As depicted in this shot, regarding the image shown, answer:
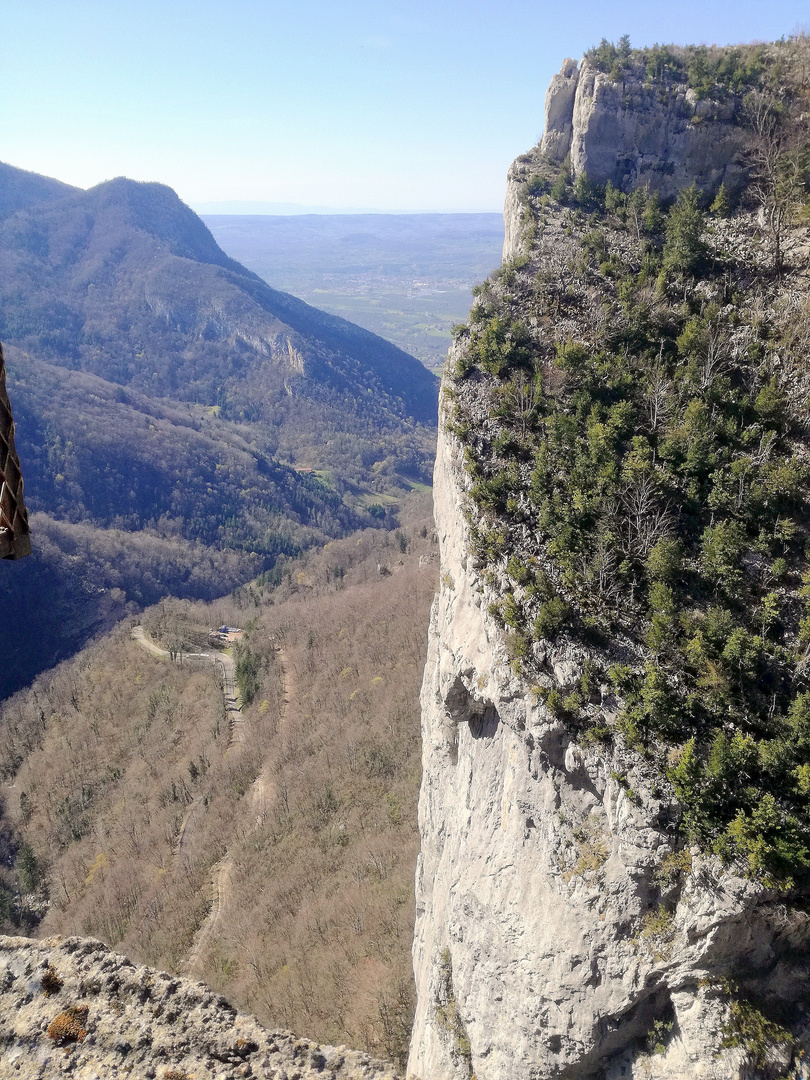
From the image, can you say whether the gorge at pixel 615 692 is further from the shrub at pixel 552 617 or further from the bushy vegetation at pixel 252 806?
the bushy vegetation at pixel 252 806

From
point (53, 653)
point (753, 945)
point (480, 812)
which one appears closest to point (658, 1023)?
point (753, 945)

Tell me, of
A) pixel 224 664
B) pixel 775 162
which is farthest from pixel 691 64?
pixel 224 664

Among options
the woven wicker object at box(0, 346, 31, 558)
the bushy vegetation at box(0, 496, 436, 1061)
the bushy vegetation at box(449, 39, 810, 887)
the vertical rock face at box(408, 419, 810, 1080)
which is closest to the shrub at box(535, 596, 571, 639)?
the bushy vegetation at box(449, 39, 810, 887)

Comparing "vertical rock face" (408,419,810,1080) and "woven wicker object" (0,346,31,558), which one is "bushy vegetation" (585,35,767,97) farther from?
"woven wicker object" (0,346,31,558)

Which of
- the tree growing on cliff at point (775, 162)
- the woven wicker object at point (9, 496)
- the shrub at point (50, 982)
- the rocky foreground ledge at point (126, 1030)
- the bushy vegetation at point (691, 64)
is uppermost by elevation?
the bushy vegetation at point (691, 64)

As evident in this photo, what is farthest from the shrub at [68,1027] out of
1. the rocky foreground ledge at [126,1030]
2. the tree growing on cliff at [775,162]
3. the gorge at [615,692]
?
the tree growing on cliff at [775,162]

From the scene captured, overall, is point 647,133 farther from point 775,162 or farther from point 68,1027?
point 68,1027
